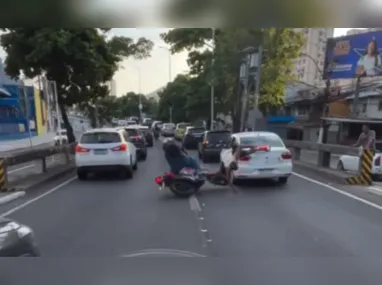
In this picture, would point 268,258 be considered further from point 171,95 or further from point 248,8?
point 171,95

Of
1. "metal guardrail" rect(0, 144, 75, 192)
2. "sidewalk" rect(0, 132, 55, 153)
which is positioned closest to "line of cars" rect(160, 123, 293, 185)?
"metal guardrail" rect(0, 144, 75, 192)

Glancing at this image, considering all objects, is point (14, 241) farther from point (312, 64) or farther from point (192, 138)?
point (312, 64)

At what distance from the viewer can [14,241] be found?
4.12 m

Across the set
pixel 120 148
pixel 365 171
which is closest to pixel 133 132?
pixel 120 148

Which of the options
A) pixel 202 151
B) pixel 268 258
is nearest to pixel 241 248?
pixel 268 258

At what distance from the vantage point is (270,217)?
27.8 ft

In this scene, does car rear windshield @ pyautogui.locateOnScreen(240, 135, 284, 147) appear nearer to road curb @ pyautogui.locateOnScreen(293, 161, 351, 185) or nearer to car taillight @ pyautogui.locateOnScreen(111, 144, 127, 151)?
road curb @ pyautogui.locateOnScreen(293, 161, 351, 185)

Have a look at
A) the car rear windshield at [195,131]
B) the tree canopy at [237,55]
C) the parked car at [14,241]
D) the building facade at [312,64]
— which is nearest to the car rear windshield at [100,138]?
the parked car at [14,241]

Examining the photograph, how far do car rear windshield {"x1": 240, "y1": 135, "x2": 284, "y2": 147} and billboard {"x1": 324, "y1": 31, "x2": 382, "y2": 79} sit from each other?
55.1ft

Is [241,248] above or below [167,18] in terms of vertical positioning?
below

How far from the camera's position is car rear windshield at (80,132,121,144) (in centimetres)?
1484

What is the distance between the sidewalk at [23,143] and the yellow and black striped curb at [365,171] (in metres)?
15.0

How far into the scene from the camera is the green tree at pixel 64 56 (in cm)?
1791

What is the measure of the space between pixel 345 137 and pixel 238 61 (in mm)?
11390
